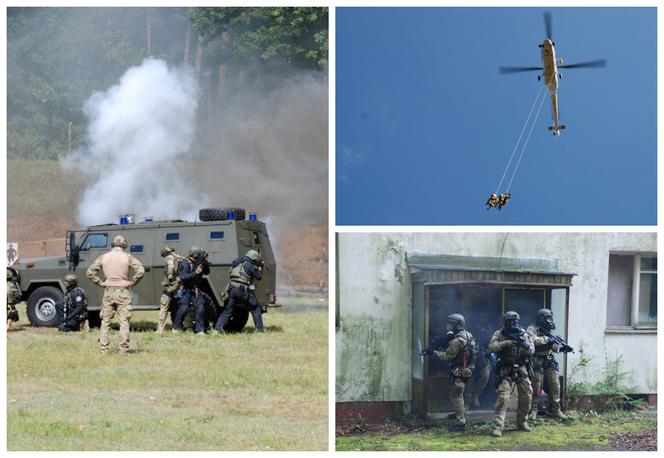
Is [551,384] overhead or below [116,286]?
below

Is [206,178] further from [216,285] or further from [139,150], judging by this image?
[216,285]

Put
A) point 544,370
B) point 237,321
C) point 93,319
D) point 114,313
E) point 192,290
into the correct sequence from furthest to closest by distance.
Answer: point 93,319 < point 237,321 < point 192,290 < point 114,313 < point 544,370

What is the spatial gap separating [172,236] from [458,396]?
6222mm

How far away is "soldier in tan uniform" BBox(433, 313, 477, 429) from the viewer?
12359 millimetres

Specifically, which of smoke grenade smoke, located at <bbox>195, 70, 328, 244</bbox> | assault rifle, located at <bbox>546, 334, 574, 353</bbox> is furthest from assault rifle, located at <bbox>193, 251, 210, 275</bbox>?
smoke grenade smoke, located at <bbox>195, 70, 328, 244</bbox>

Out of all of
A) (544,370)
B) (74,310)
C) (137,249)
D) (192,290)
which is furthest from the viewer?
(137,249)

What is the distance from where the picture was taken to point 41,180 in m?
27.5

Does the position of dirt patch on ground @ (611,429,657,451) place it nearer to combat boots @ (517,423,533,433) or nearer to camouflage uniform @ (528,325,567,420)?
camouflage uniform @ (528,325,567,420)

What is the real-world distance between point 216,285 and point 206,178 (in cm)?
844

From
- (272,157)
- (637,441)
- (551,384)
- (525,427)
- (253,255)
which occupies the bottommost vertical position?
(637,441)

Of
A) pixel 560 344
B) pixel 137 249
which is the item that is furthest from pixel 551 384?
pixel 137 249

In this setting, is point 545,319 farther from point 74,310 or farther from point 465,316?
point 74,310

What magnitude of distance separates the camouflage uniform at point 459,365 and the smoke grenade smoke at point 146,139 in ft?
41.8

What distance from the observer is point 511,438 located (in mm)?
12375
